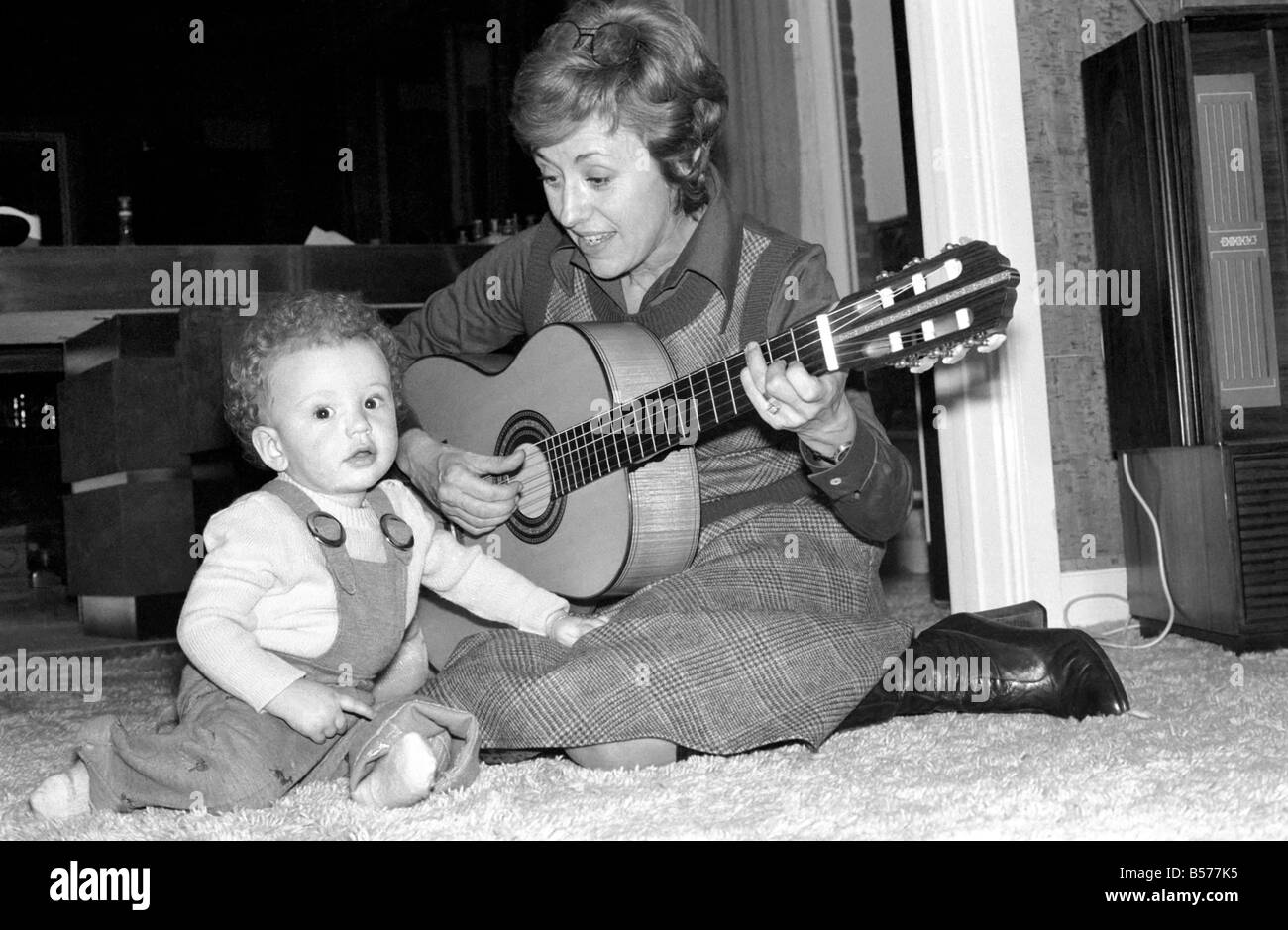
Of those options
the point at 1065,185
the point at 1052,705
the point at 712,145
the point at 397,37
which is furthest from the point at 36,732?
the point at 397,37

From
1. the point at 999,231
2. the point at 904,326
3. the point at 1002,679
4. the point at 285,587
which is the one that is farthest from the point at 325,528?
the point at 999,231

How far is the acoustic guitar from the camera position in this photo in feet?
3.76

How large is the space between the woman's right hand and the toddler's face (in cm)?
27

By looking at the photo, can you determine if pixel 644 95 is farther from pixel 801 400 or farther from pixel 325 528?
pixel 325 528

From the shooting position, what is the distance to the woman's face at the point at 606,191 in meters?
1.42

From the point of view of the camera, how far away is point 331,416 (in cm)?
126

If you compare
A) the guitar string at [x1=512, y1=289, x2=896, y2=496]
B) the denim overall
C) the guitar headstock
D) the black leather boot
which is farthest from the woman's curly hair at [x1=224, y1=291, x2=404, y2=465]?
the black leather boot

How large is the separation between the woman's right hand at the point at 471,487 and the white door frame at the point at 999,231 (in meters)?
0.96

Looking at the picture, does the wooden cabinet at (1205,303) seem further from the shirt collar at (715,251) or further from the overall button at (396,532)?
the overall button at (396,532)

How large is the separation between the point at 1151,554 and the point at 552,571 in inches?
43.2

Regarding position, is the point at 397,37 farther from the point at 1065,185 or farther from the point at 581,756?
the point at 581,756

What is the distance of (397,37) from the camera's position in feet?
19.6

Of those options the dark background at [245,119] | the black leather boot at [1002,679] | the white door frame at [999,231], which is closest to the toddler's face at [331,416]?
the black leather boot at [1002,679]

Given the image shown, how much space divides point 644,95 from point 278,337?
1.67 ft
